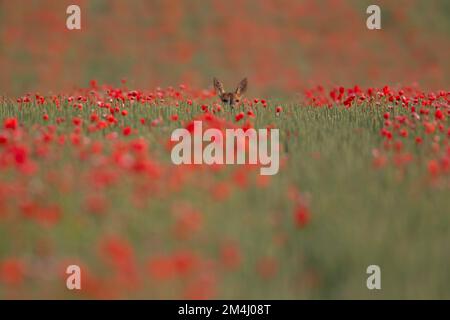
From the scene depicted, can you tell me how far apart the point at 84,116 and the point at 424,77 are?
13.2 m

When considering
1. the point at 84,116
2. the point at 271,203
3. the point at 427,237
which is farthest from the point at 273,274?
the point at 84,116

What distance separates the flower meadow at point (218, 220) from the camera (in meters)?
4.65

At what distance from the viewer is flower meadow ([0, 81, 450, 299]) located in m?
4.65

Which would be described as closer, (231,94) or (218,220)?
(218,220)

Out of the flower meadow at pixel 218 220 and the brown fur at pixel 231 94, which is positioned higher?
the brown fur at pixel 231 94

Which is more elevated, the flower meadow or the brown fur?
the brown fur

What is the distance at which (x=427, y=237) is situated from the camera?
17.7 feet

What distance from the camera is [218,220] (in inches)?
203

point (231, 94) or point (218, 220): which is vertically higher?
point (231, 94)

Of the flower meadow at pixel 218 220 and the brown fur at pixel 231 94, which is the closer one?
the flower meadow at pixel 218 220

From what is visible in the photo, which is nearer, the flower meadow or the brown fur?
the flower meadow

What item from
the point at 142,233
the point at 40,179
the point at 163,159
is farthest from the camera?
the point at 163,159
